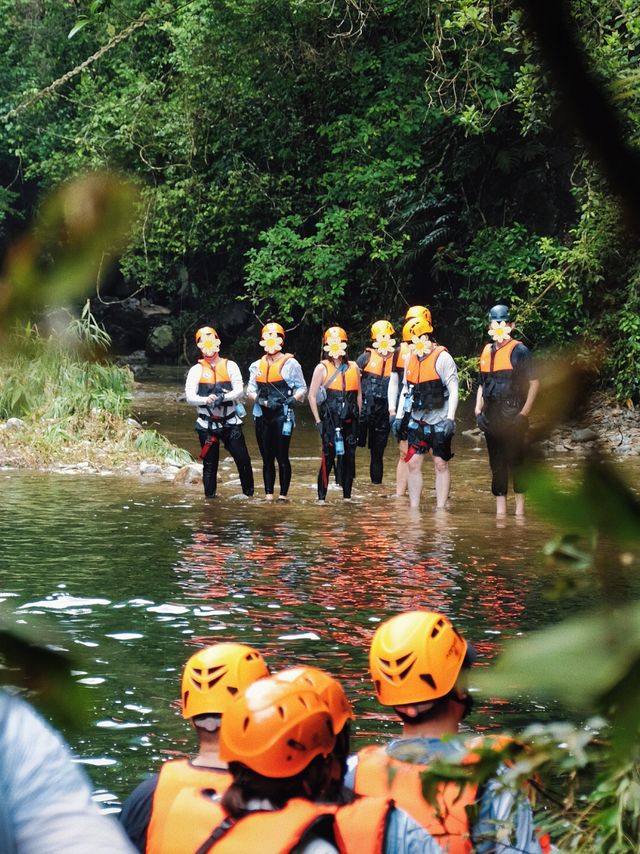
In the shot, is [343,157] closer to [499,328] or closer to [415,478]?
[415,478]

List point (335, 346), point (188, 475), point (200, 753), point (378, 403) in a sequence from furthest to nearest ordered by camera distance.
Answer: point (188, 475) → point (378, 403) → point (335, 346) → point (200, 753)

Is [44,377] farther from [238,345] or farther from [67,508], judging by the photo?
[238,345]

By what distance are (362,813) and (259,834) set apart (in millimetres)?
315

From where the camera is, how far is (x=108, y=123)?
32250 mm

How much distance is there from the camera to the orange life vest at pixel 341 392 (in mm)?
16672

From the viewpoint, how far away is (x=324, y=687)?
3.54 metres

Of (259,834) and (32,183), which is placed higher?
(32,183)

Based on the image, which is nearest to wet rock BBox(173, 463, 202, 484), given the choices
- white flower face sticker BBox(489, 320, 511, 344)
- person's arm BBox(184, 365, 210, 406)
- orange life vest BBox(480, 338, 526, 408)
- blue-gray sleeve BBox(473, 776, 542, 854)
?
person's arm BBox(184, 365, 210, 406)

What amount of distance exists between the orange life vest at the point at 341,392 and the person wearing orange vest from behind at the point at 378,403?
2.95ft

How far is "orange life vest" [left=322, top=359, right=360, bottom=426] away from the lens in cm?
1667

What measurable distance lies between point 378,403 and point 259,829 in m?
14.8

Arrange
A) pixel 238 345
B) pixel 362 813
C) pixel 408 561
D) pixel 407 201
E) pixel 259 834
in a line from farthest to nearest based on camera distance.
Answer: pixel 238 345
pixel 407 201
pixel 408 561
pixel 362 813
pixel 259 834

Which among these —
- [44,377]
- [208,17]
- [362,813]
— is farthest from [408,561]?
[208,17]

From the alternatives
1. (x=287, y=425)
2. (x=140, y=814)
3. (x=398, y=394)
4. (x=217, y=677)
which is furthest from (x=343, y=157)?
(x=140, y=814)
